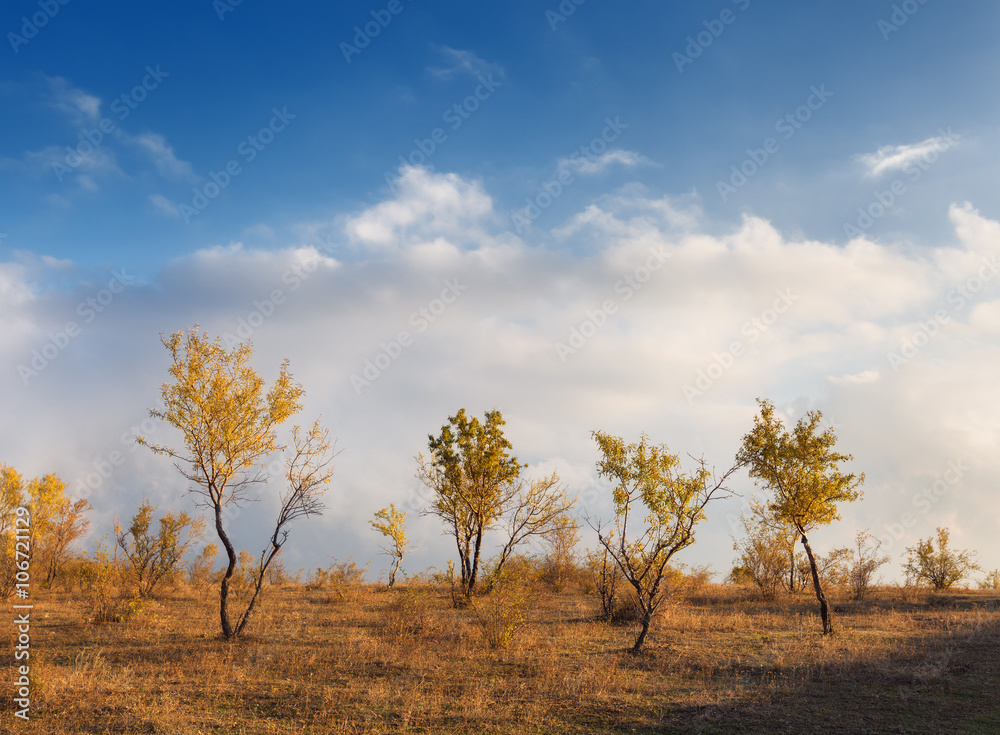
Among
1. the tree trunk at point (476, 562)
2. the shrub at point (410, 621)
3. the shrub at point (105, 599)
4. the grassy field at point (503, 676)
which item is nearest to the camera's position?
the grassy field at point (503, 676)

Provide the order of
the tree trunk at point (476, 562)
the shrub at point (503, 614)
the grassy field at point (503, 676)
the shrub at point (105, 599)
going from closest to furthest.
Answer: the grassy field at point (503, 676)
the shrub at point (503, 614)
the shrub at point (105, 599)
the tree trunk at point (476, 562)

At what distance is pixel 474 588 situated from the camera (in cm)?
2836

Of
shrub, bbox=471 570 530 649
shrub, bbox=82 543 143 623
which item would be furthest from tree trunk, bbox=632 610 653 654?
shrub, bbox=82 543 143 623

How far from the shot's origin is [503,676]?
12.8 m

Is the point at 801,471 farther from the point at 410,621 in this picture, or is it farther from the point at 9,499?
the point at 9,499

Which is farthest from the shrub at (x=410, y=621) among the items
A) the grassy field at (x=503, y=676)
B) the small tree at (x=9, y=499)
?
the small tree at (x=9, y=499)

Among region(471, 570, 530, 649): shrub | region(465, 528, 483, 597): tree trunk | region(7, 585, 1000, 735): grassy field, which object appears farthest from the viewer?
region(465, 528, 483, 597): tree trunk

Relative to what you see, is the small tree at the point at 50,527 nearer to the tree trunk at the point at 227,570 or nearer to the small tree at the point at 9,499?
the small tree at the point at 9,499

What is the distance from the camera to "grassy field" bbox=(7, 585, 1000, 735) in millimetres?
9781

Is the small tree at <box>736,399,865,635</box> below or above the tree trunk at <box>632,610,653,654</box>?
above

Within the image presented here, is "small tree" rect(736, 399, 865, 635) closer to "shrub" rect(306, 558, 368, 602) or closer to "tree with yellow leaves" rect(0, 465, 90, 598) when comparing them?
"shrub" rect(306, 558, 368, 602)

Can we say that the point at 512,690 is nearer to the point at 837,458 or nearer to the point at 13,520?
the point at 837,458

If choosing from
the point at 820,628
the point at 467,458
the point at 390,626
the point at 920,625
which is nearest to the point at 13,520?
the point at 467,458

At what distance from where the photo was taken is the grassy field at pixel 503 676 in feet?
32.1
